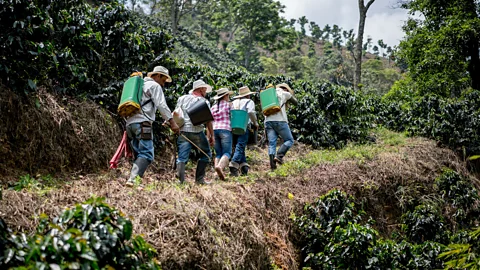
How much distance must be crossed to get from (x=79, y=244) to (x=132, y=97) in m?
3.06

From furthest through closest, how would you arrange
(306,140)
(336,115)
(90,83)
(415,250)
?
(336,115), (306,140), (90,83), (415,250)

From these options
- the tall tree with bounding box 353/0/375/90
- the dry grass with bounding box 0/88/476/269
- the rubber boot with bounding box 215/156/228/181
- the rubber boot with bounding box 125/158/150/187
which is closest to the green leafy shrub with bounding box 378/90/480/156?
the dry grass with bounding box 0/88/476/269

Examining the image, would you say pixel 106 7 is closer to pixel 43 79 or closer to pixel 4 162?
pixel 43 79

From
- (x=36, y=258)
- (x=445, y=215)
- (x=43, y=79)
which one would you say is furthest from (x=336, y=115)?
(x=36, y=258)

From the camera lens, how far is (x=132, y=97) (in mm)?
5273

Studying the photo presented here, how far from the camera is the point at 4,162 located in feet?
18.1

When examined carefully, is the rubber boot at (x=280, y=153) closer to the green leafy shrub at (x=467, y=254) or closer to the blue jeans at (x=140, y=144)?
the blue jeans at (x=140, y=144)

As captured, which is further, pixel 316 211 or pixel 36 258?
pixel 316 211

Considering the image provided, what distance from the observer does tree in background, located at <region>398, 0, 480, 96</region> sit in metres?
15.1

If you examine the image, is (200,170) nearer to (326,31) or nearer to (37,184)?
(37,184)

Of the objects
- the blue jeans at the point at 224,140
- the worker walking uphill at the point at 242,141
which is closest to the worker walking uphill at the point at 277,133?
the worker walking uphill at the point at 242,141

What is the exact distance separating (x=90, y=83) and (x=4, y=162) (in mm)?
2124

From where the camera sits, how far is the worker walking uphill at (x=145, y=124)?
17.7 ft

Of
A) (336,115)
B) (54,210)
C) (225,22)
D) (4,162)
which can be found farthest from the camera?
(225,22)
